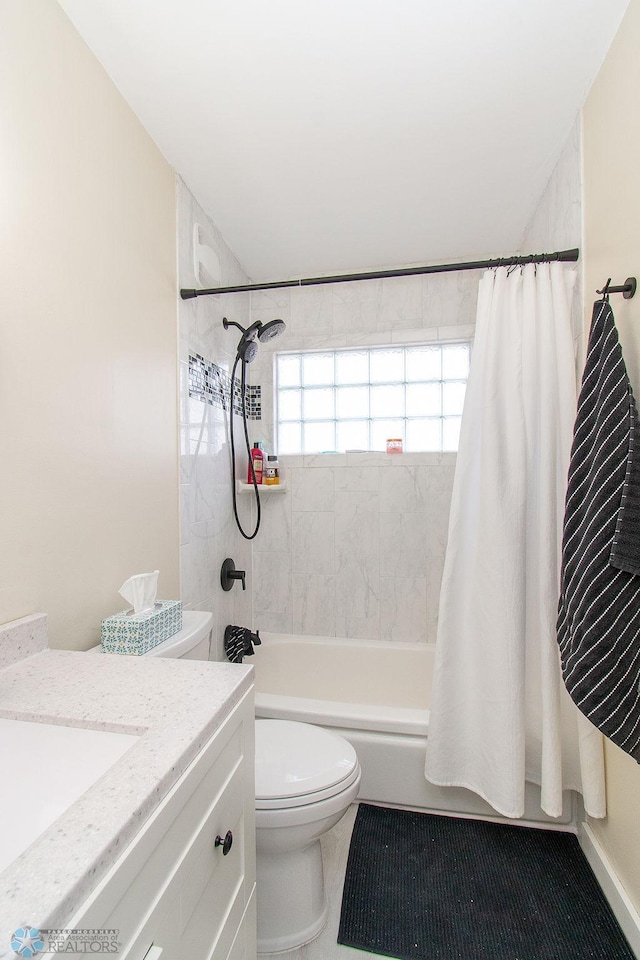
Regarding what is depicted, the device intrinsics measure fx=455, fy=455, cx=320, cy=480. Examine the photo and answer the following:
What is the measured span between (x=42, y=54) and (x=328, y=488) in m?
1.98

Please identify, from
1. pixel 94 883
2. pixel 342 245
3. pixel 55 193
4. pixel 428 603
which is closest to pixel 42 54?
pixel 55 193

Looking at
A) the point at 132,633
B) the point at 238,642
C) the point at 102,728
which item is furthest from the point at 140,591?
the point at 238,642

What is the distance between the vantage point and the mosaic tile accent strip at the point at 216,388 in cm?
197

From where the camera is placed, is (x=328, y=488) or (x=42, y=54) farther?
(x=328, y=488)

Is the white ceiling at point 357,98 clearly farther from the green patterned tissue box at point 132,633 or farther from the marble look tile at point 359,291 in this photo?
the green patterned tissue box at point 132,633

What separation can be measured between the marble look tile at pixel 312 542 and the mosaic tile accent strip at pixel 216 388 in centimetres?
68

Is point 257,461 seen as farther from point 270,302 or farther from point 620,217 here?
point 620,217

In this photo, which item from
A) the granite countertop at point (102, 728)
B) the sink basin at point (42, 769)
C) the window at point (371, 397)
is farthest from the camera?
the window at point (371, 397)

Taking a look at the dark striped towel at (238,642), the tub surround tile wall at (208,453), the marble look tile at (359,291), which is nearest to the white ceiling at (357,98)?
the tub surround tile wall at (208,453)

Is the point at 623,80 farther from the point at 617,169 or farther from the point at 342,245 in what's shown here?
the point at 342,245

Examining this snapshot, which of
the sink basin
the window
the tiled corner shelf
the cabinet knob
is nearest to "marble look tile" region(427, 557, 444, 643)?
the window

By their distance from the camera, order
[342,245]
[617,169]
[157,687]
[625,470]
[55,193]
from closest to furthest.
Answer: [157,687] → [625,470] → [55,193] → [617,169] → [342,245]

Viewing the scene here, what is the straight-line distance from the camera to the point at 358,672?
2457mm

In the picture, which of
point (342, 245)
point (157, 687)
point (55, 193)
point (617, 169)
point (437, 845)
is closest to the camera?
point (157, 687)
